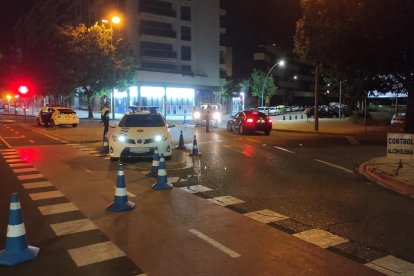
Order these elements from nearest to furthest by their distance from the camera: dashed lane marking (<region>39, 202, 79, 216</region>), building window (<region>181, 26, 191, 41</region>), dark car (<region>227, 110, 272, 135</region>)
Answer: dashed lane marking (<region>39, 202, 79, 216</region>), dark car (<region>227, 110, 272, 135</region>), building window (<region>181, 26, 191, 41</region>)

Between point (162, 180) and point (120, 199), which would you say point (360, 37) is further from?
point (120, 199)

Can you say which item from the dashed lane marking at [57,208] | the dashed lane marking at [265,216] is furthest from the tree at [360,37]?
the dashed lane marking at [57,208]

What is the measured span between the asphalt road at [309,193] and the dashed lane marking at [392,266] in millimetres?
106

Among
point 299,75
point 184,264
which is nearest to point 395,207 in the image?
point 184,264

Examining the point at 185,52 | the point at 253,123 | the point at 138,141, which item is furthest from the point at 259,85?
the point at 138,141

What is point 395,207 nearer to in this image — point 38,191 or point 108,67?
point 38,191

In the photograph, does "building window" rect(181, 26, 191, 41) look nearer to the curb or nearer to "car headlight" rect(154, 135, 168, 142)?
"car headlight" rect(154, 135, 168, 142)

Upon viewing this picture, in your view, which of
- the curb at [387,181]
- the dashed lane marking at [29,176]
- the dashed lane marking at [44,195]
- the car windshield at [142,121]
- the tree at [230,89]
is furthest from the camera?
the tree at [230,89]

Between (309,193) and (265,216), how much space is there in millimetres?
2348

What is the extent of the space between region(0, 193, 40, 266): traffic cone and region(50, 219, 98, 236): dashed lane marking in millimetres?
1051

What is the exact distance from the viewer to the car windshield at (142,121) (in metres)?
14.6

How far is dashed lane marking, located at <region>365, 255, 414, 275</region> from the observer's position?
198 inches

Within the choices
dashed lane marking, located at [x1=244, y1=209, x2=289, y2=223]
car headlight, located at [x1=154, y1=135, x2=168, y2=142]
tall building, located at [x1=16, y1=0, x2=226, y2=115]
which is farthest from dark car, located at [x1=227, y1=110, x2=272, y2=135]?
tall building, located at [x1=16, y1=0, x2=226, y2=115]

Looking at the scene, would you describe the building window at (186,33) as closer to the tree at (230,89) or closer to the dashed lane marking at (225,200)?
the tree at (230,89)
